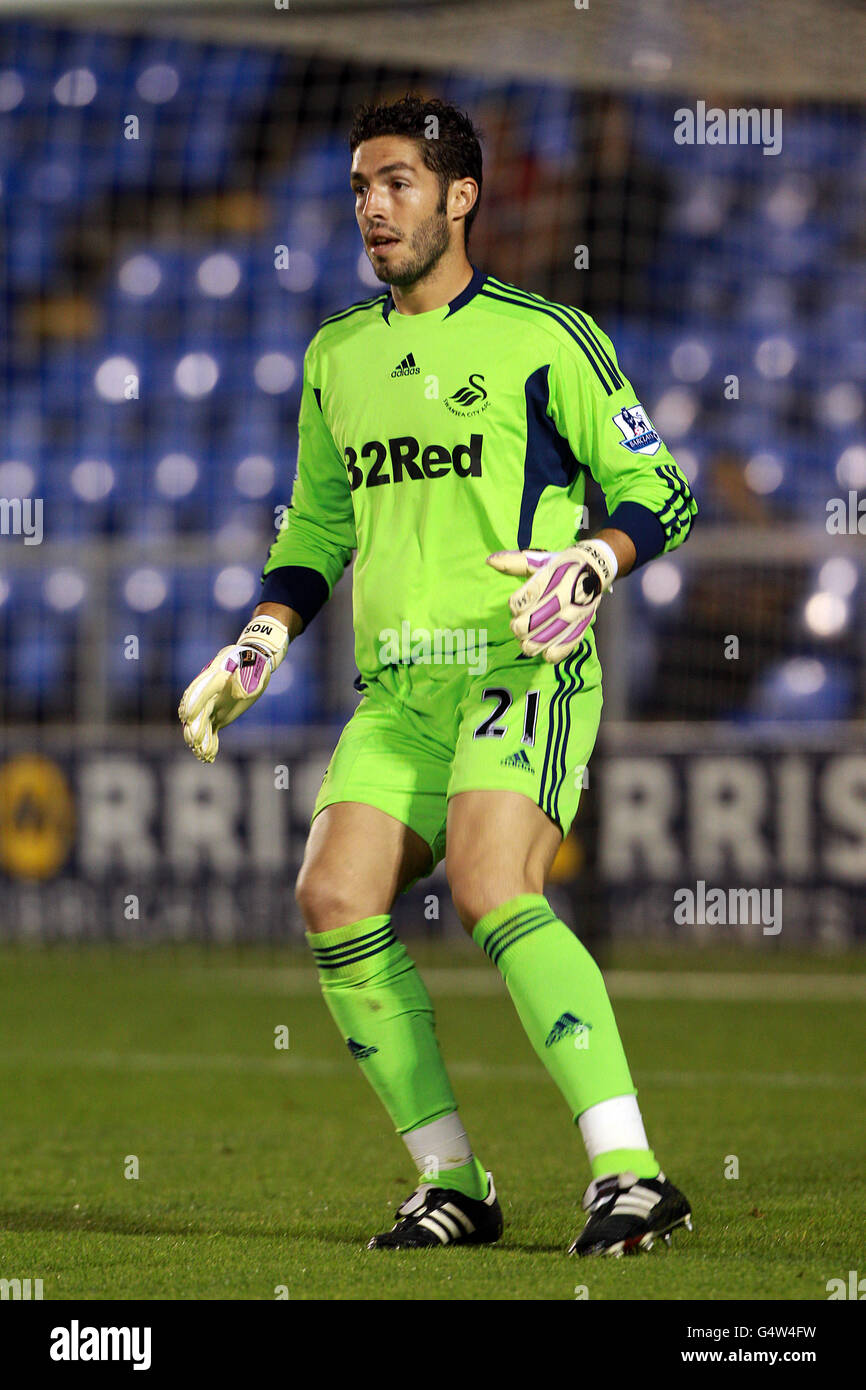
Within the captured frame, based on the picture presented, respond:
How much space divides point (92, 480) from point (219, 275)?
5.91ft

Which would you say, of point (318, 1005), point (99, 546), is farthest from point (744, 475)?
point (318, 1005)

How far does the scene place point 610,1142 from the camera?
325cm

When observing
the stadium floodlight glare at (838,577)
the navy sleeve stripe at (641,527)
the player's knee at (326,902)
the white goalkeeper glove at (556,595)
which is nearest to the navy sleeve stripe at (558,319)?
the navy sleeve stripe at (641,527)

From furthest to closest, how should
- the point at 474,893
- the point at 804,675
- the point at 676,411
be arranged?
the point at 676,411, the point at 804,675, the point at 474,893

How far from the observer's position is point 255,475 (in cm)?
1242

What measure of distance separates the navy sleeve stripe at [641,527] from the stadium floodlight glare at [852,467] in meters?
7.53

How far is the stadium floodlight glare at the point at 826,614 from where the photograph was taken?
1042cm

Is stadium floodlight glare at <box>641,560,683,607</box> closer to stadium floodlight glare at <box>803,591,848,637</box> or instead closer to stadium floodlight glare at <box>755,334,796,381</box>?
stadium floodlight glare at <box>803,591,848,637</box>

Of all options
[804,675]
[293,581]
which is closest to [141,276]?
[804,675]

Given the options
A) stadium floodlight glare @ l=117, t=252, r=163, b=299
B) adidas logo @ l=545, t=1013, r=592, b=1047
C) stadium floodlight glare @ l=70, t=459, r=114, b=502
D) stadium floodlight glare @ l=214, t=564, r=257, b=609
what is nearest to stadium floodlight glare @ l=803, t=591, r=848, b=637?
stadium floodlight glare @ l=214, t=564, r=257, b=609

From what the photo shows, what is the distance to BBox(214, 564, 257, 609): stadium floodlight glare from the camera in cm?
1131

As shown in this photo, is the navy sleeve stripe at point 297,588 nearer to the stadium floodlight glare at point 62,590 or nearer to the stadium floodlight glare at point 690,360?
the stadium floodlight glare at point 62,590

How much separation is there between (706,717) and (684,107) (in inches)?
170

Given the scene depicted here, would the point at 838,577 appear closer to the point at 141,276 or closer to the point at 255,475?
the point at 255,475
